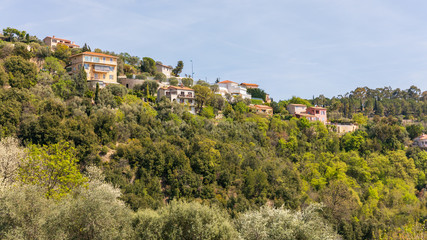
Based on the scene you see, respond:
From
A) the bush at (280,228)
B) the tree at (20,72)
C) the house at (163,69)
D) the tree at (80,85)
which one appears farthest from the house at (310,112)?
the bush at (280,228)

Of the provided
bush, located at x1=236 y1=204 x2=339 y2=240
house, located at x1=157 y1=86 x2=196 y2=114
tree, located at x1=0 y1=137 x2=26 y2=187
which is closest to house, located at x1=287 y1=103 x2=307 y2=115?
house, located at x1=157 y1=86 x2=196 y2=114

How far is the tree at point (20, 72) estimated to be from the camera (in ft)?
158

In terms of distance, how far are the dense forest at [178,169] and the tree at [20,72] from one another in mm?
166

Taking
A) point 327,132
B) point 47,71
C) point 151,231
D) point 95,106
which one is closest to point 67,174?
point 151,231

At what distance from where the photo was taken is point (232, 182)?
48.6m

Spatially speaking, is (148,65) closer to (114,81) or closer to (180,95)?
(114,81)

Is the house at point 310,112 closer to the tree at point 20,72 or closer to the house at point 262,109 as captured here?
the house at point 262,109

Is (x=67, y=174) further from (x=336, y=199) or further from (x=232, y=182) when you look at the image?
(x=336, y=199)

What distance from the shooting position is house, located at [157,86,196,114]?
210 feet

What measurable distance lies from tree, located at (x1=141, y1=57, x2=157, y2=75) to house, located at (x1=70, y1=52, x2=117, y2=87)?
16.2 meters

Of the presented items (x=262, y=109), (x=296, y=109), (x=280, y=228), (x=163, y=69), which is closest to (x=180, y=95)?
(x=262, y=109)

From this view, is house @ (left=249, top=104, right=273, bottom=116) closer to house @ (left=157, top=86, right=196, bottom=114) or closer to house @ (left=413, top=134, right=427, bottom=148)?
house @ (left=157, top=86, right=196, bottom=114)

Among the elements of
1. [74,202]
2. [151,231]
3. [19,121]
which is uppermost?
[19,121]

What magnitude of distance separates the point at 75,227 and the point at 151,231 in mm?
4908
